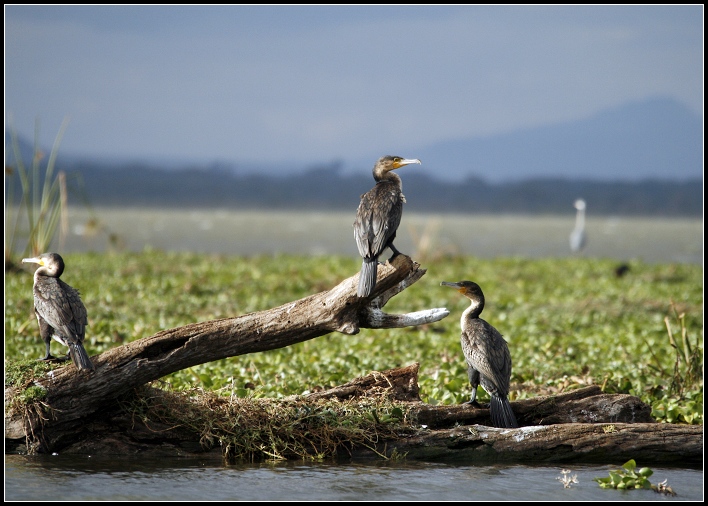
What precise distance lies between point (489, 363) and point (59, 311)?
121 inches

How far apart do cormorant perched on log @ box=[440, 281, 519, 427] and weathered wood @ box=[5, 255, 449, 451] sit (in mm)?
676

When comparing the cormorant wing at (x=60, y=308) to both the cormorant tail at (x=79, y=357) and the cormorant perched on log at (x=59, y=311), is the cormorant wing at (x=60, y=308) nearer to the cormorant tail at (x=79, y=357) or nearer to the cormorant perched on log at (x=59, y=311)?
the cormorant perched on log at (x=59, y=311)

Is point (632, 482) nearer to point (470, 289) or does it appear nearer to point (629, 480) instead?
point (629, 480)

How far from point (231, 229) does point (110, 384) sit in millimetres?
33541

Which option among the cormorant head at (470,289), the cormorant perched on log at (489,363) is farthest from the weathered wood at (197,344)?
the cormorant head at (470,289)

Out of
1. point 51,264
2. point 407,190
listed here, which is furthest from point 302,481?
point 407,190

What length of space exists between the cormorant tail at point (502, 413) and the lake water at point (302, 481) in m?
0.36

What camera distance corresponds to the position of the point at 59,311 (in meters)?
6.28

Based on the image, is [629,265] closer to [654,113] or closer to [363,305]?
[363,305]

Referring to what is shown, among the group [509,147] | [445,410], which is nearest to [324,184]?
[509,147]

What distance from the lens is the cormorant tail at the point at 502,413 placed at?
6500 mm

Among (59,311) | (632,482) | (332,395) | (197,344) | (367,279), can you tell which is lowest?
(632,482)

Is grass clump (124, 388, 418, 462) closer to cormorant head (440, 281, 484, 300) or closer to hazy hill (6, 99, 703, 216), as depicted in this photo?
cormorant head (440, 281, 484, 300)

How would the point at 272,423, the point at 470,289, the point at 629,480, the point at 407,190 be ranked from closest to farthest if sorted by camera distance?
the point at 629,480 < the point at 272,423 < the point at 470,289 < the point at 407,190
